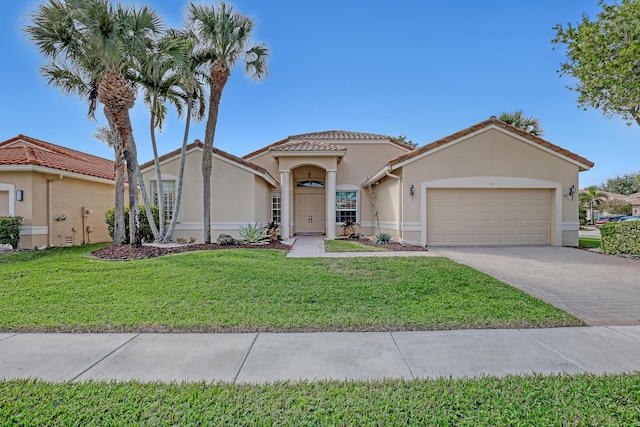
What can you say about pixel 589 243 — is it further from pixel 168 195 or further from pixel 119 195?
pixel 119 195

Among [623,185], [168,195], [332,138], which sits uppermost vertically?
[332,138]

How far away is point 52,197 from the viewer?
12.7m

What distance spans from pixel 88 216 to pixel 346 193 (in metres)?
12.8

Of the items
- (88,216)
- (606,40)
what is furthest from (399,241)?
(88,216)

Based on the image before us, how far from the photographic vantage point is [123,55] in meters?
9.59

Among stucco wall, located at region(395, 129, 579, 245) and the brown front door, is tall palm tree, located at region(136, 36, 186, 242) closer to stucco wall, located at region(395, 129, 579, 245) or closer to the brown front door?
the brown front door

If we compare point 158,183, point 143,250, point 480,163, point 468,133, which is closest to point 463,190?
point 480,163

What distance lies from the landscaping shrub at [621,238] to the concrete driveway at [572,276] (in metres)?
0.64

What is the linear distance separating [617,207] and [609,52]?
4023 centimetres

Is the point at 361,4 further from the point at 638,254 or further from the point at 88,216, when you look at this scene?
the point at 88,216

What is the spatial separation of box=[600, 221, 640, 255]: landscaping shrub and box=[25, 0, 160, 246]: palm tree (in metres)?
16.5

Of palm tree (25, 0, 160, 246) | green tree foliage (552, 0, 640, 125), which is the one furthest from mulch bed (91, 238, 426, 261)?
green tree foliage (552, 0, 640, 125)

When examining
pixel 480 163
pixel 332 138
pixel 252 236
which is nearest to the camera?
pixel 252 236

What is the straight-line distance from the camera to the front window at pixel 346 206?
1744cm
